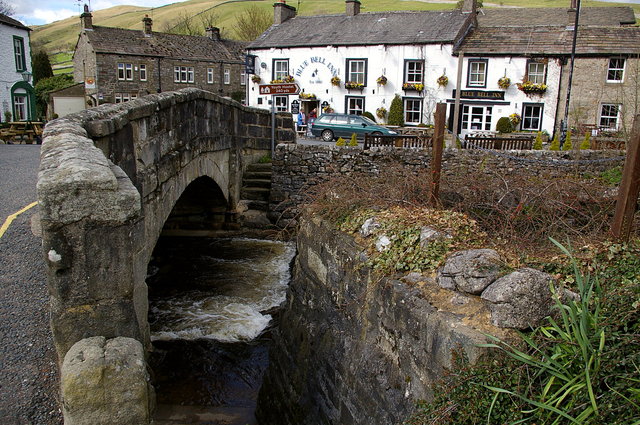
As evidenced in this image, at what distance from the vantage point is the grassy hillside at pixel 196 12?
82688 mm

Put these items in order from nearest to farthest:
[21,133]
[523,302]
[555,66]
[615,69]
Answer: [523,302] → [21,133] → [615,69] → [555,66]

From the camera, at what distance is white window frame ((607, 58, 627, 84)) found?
26109 millimetres

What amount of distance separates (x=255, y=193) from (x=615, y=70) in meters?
20.7

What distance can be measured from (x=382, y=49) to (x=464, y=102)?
5535mm

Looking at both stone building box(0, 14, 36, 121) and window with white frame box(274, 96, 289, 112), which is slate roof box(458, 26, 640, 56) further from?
stone building box(0, 14, 36, 121)

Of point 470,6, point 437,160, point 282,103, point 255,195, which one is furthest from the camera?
point 282,103

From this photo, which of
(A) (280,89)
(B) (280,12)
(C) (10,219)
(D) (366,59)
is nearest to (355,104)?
(D) (366,59)

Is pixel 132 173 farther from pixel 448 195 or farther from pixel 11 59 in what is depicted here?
pixel 11 59

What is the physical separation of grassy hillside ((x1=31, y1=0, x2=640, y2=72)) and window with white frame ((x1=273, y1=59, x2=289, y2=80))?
3074cm

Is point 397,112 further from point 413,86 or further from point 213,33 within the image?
point 213,33

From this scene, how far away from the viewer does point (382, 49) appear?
30.0 m

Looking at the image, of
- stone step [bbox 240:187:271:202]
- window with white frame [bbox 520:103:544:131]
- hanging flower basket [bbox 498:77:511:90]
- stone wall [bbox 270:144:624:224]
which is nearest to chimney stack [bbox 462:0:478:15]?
hanging flower basket [bbox 498:77:511:90]

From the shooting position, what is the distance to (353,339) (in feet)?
15.4

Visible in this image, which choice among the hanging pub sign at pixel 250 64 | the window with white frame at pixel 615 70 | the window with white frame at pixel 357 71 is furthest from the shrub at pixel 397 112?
the window with white frame at pixel 615 70
